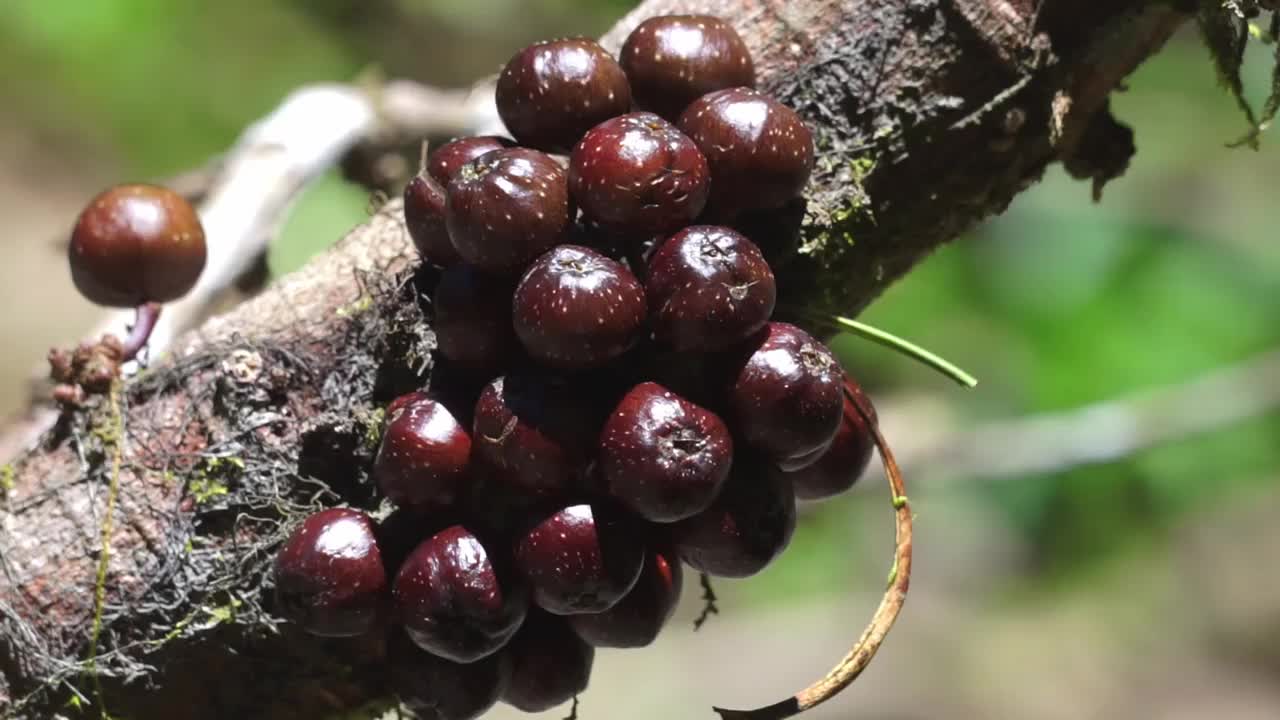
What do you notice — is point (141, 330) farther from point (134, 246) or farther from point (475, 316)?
point (475, 316)

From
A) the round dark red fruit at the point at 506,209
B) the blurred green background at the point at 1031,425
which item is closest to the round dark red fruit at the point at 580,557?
the round dark red fruit at the point at 506,209

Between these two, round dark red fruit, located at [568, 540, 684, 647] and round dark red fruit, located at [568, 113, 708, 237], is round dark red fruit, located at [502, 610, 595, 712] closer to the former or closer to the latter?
round dark red fruit, located at [568, 540, 684, 647]

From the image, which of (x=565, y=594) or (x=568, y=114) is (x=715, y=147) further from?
(x=565, y=594)

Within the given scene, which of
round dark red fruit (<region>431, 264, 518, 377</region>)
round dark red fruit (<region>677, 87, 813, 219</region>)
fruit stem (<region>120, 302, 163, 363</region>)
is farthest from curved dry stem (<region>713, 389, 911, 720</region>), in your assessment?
fruit stem (<region>120, 302, 163, 363</region>)

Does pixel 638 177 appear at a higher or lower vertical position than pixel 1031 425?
higher

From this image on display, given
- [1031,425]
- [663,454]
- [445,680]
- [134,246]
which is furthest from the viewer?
[1031,425]

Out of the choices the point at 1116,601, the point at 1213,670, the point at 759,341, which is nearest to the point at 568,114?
the point at 759,341

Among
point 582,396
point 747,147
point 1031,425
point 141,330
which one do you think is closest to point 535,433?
point 582,396
